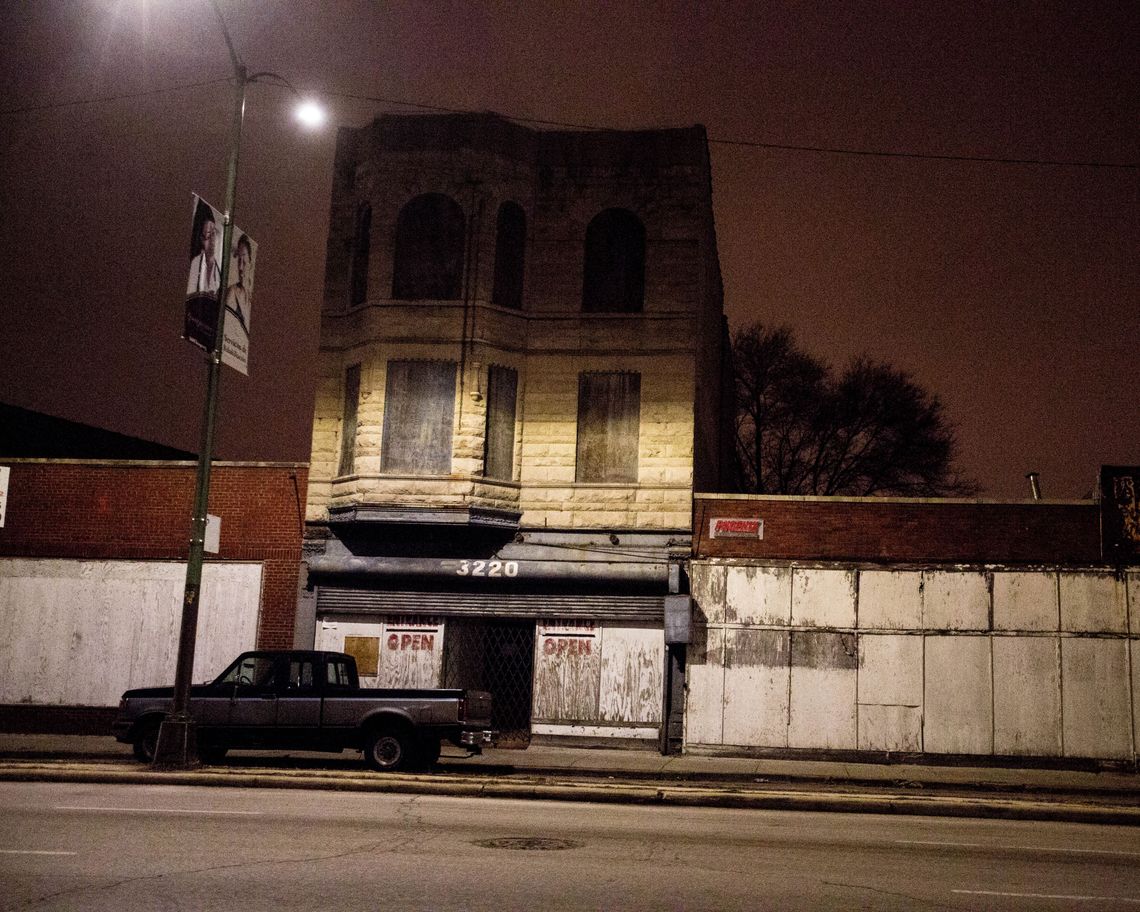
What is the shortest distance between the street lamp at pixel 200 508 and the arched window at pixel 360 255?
6.03 metres

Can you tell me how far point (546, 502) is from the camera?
23312 mm

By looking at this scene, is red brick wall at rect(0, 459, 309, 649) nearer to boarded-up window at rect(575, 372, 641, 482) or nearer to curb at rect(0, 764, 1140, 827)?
boarded-up window at rect(575, 372, 641, 482)

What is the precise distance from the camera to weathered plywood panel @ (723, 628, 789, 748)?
73.4ft

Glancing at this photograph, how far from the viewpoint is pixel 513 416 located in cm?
2362

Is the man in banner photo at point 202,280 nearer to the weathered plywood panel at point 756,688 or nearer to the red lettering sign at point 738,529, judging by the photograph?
the red lettering sign at point 738,529

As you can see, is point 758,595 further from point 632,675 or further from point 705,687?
point 632,675

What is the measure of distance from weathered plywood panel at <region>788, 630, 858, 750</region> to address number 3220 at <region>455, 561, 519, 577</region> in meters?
5.33

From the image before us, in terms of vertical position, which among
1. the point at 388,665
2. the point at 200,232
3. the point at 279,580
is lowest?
the point at 388,665

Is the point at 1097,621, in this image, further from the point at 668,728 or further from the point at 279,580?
the point at 279,580

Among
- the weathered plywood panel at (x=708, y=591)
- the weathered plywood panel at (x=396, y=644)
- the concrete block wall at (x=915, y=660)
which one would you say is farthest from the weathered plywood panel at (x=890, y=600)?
the weathered plywood panel at (x=396, y=644)

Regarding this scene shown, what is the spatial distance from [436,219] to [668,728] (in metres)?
10.7

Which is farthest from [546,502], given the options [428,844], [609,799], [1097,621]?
[428,844]

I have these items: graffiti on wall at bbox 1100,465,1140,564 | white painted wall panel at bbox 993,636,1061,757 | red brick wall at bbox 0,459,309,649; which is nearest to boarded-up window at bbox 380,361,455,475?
red brick wall at bbox 0,459,309,649

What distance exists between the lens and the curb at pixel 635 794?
1497 centimetres
